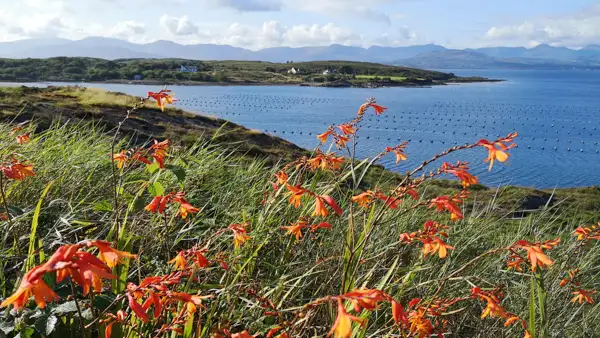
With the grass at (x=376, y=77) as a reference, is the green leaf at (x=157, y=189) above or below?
below

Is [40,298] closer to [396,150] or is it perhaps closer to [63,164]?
[396,150]

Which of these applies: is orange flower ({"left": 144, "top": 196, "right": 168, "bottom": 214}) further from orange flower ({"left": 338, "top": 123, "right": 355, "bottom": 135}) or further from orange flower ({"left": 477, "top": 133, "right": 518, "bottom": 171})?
orange flower ({"left": 477, "top": 133, "right": 518, "bottom": 171})

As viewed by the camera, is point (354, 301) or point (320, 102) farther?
point (320, 102)

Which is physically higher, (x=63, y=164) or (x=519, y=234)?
(x=63, y=164)

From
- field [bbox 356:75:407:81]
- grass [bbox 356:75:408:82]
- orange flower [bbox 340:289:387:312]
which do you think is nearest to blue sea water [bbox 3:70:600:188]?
orange flower [bbox 340:289:387:312]

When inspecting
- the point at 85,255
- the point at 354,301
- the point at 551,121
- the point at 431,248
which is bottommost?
the point at 551,121

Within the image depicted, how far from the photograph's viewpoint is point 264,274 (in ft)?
8.14

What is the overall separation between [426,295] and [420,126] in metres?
43.6

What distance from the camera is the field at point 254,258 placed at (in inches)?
57.1

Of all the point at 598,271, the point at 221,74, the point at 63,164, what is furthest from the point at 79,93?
the point at 221,74

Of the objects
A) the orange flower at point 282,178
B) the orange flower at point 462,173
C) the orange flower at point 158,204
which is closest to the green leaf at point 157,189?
the orange flower at point 158,204

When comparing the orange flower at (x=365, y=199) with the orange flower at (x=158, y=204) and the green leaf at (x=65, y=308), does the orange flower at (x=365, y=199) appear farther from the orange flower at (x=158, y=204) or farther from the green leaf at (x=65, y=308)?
the green leaf at (x=65, y=308)

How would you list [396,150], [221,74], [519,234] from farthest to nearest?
[221,74] → [519,234] → [396,150]

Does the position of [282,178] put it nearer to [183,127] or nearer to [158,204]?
[158,204]
